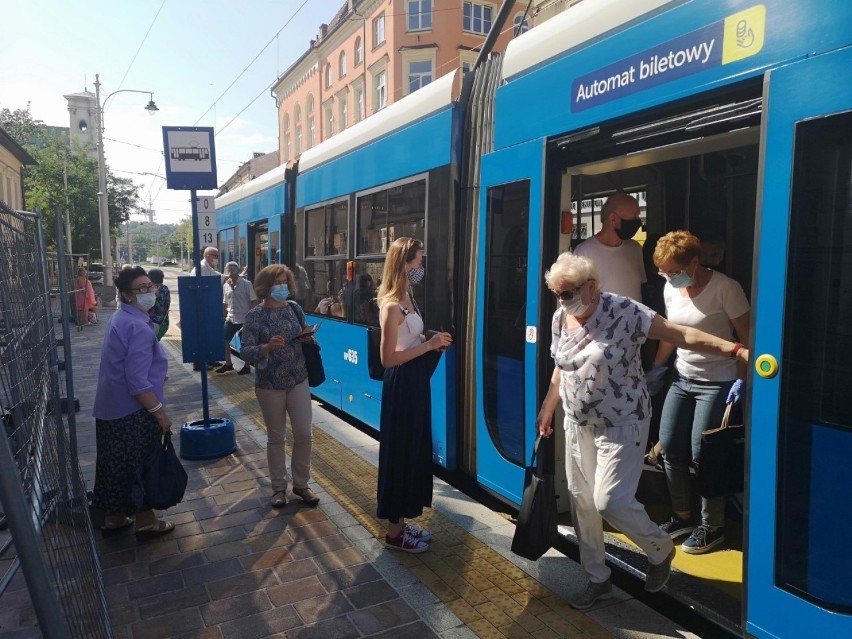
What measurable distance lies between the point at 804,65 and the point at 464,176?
100 inches

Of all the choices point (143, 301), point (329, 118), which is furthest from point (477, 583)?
point (329, 118)

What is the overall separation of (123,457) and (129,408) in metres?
0.31

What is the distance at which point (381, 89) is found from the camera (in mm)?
36156

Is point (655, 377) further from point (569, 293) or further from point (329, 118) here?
point (329, 118)

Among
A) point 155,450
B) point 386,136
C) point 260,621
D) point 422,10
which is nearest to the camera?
point 260,621

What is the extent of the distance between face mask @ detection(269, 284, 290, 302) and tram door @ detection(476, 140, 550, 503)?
1.34 metres

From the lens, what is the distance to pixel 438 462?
4.98 m

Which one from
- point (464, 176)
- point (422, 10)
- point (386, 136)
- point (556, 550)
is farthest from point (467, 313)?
point (422, 10)

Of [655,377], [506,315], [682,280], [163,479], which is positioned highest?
[682,280]

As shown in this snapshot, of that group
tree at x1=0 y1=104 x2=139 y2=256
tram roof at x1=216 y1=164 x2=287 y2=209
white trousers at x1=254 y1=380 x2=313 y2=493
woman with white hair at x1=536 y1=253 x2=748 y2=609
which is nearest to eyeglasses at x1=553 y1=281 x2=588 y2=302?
woman with white hair at x1=536 y1=253 x2=748 y2=609

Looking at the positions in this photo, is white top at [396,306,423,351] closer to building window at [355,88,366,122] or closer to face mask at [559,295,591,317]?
face mask at [559,295,591,317]

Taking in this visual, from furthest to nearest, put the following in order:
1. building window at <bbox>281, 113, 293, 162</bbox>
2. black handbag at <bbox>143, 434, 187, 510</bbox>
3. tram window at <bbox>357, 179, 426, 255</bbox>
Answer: building window at <bbox>281, 113, 293, 162</bbox> → tram window at <bbox>357, 179, 426, 255</bbox> → black handbag at <bbox>143, 434, 187, 510</bbox>

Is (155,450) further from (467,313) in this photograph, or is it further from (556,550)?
(556,550)

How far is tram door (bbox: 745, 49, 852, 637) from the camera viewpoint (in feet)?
7.72
